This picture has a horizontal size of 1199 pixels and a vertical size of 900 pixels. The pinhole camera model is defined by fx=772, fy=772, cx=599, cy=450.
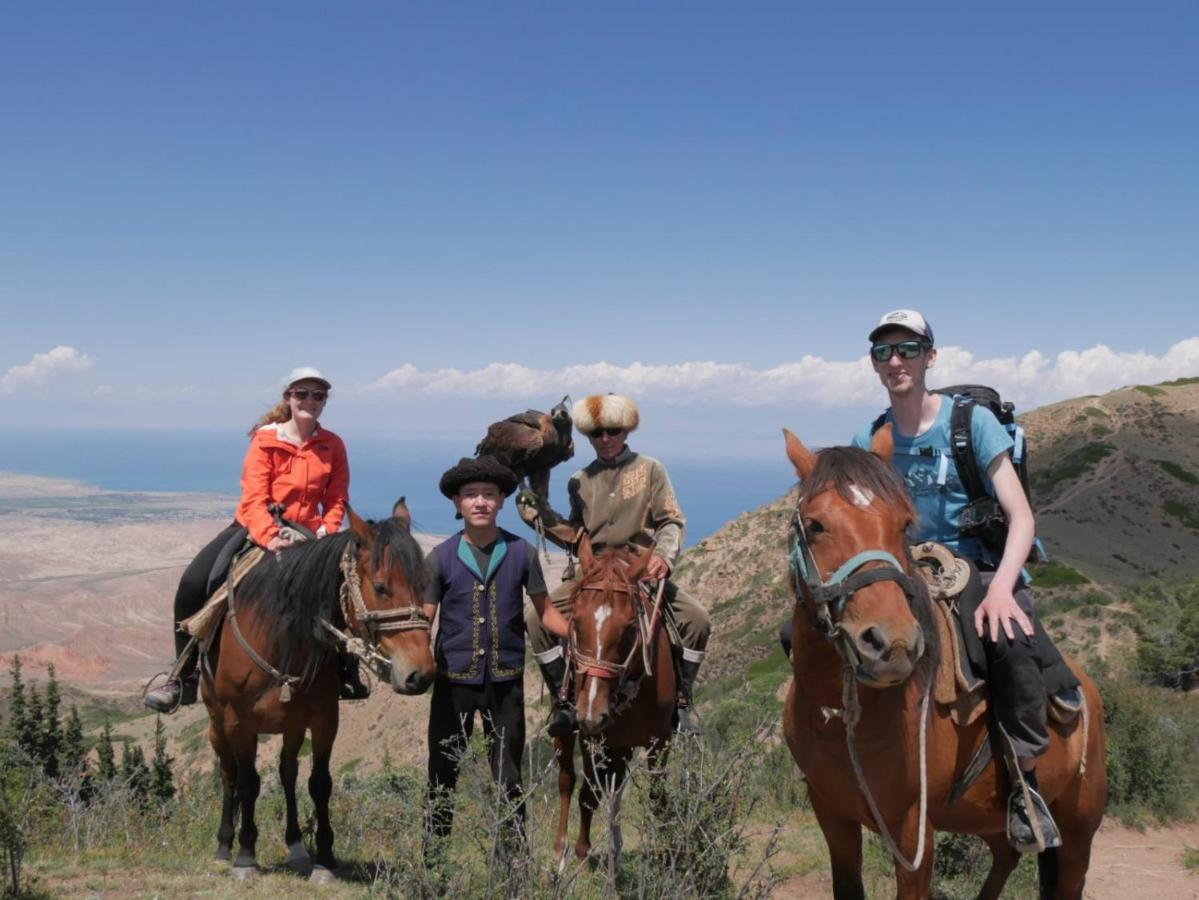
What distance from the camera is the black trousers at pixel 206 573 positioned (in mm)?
5938

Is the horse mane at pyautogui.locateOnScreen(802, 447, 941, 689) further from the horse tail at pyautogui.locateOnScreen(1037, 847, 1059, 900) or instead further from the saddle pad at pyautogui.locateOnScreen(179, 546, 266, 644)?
the saddle pad at pyautogui.locateOnScreen(179, 546, 266, 644)

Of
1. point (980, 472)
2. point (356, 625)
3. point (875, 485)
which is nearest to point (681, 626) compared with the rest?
point (356, 625)

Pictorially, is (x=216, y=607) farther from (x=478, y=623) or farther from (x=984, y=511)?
(x=984, y=511)

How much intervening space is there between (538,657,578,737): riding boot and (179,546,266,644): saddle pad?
2.34m

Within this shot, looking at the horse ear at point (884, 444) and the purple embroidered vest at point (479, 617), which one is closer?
the horse ear at point (884, 444)

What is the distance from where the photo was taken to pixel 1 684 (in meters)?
80.2

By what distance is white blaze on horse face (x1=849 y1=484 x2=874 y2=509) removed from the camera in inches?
113

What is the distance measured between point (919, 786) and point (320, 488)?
4.53 meters

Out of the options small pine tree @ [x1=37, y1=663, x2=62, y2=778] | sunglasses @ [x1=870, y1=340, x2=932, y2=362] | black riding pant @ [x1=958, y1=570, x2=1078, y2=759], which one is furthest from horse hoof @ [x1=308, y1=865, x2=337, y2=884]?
small pine tree @ [x1=37, y1=663, x2=62, y2=778]

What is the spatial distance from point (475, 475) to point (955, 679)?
9.28 ft

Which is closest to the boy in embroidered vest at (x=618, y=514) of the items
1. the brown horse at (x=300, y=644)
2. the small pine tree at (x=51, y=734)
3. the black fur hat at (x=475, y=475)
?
the black fur hat at (x=475, y=475)

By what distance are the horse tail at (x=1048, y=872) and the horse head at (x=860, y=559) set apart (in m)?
2.39

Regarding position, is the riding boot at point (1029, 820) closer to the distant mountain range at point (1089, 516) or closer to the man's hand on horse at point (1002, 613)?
the man's hand on horse at point (1002, 613)

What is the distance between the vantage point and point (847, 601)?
2.66 meters
